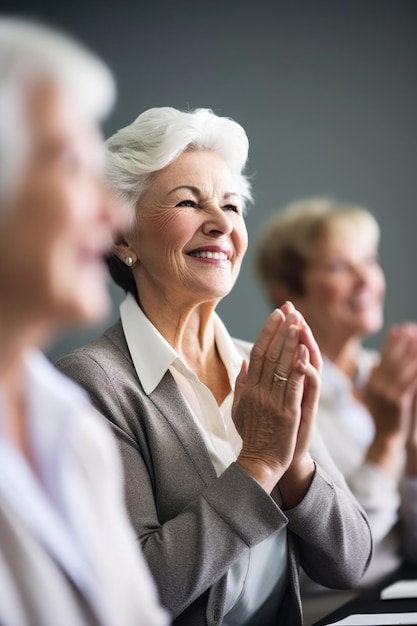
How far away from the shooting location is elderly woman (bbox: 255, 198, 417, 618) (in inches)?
73.5

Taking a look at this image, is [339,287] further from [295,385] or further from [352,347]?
[295,385]

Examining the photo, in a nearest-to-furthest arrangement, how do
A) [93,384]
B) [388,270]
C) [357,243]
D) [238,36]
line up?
[93,384] < [357,243] < [238,36] < [388,270]

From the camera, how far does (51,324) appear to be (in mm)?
806

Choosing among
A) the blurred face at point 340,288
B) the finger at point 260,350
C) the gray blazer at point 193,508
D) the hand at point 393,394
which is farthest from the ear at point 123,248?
the blurred face at point 340,288

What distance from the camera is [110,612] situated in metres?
0.85

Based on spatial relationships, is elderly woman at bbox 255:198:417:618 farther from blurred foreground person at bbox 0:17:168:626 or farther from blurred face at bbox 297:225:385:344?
blurred foreground person at bbox 0:17:168:626

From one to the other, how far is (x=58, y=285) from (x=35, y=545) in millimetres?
234

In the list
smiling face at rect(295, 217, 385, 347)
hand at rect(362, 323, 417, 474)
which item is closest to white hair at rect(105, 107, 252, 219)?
hand at rect(362, 323, 417, 474)

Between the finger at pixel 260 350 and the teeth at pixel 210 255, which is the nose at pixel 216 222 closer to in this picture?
the teeth at pixel 210 255

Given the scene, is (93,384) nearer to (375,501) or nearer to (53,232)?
(53,232)

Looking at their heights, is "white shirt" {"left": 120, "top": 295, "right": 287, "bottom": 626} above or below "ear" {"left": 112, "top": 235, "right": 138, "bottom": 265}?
below

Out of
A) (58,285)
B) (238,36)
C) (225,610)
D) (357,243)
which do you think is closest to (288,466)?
(225,610)

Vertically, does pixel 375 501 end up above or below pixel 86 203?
below

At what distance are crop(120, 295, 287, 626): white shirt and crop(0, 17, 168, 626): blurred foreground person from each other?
0.43 meters
